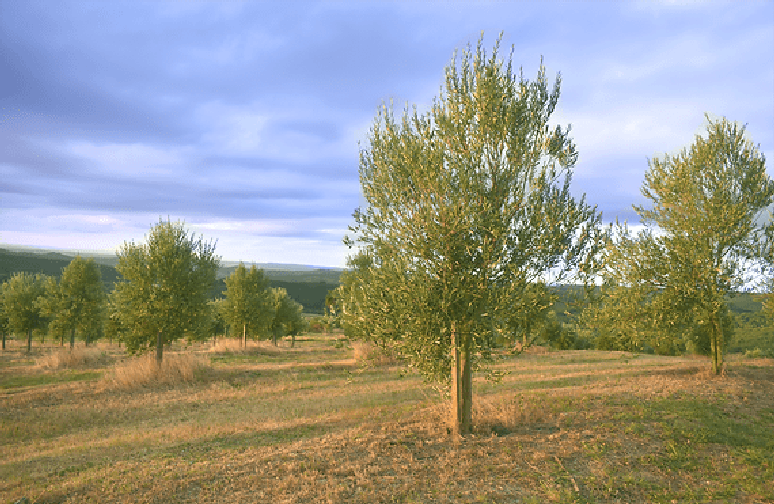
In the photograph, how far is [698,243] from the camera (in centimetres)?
1786

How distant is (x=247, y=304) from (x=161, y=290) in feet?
58.0

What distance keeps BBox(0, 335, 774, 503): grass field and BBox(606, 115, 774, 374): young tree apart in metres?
2.89

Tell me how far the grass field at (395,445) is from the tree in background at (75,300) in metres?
19.7

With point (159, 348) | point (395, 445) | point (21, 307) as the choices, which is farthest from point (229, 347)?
point (395, 445)

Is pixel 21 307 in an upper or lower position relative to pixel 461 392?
lower

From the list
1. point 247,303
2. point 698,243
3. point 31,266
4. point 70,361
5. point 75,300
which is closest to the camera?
point 698,243

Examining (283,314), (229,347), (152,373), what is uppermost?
(283,314)

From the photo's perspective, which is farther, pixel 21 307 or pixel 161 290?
pixel 21 307

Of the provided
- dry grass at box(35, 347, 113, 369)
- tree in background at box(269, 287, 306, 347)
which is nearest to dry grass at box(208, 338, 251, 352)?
dry grass at box(35, 347, 113, 369)

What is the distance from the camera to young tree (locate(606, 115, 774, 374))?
17.8 m

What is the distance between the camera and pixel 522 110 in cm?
1089

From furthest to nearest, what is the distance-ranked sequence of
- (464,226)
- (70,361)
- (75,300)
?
(75,300), (70,361), (464,226)

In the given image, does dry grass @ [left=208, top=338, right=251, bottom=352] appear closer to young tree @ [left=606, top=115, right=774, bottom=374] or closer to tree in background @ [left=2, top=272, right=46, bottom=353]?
tree in background @ [left=2, top=272, right=46, bottom=353]

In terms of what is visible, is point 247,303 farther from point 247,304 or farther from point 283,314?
point 283,314
